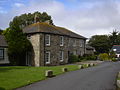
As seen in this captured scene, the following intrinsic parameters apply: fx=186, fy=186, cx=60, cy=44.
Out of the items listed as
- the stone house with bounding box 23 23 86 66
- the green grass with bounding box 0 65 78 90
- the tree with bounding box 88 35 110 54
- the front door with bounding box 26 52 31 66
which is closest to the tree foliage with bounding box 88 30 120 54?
the tree with bounding box 88 35 110 54

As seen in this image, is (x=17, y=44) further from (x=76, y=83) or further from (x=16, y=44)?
(x=76, y=83)

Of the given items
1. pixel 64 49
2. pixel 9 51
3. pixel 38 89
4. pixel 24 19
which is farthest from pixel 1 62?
pixel 24 19

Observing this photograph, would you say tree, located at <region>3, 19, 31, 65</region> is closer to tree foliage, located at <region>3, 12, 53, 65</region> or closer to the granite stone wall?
tree foliage, located at <region>3, 12, 53, 65</region>

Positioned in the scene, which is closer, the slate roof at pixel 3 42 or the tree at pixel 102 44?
the slate roof at pixel 3 42

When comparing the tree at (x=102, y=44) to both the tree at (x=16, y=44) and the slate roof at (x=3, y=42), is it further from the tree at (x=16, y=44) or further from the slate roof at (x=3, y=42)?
the slate roof at (x=3, y=42)

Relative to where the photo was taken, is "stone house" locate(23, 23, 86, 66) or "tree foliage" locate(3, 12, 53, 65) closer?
"tree foliage" locate(3, 12, 53, 65)

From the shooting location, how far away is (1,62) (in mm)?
30781

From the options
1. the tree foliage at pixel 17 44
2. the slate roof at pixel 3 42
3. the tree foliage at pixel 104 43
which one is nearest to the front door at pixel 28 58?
the tree foliage at pixel 17 44

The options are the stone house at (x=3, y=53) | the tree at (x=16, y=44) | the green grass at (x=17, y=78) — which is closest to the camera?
the green grass at (x=17, y=78)

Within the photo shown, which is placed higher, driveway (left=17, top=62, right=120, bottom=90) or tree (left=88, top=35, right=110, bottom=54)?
tree (left=88, top=35, right=110, bottom=54)

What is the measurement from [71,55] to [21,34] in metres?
13.2

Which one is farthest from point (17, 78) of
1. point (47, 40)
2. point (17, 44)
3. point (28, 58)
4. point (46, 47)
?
point (28, 58)

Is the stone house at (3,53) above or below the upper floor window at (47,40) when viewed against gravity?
below

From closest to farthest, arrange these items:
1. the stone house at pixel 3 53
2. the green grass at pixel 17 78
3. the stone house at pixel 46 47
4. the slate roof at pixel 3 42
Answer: the green grass at pixel 17 78
the stone house at pixel 3 53
the slate roof at pixel 3 42
the stone house at pixel 46 47
